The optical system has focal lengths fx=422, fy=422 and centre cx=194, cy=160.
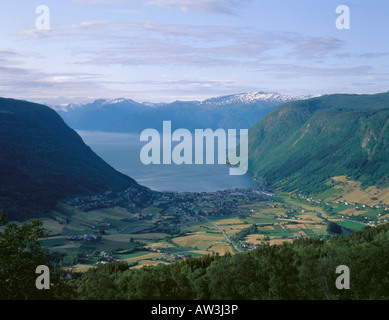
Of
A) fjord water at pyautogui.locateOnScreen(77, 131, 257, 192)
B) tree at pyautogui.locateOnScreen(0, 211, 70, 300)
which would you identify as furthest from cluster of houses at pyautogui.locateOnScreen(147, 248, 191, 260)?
fjord water at pyautogui.locateOnScreen(77, 131, 257, 192)

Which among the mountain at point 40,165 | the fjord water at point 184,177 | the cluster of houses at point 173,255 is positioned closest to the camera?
the cluster of houses at point 173,255

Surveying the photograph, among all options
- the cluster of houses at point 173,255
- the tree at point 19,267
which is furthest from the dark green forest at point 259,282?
the cluster of houses at point 173,255

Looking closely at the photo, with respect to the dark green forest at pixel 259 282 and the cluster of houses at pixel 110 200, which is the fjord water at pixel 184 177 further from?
the dark green forest at pixel 259 282

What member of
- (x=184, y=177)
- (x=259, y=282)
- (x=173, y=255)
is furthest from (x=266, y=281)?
(x=184, y=177)

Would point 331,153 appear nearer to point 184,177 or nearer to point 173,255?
point 184,177

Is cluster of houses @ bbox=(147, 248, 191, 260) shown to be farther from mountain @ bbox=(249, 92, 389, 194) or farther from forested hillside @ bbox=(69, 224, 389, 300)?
mountain @ bbox=(249, 92, 389, 194)
